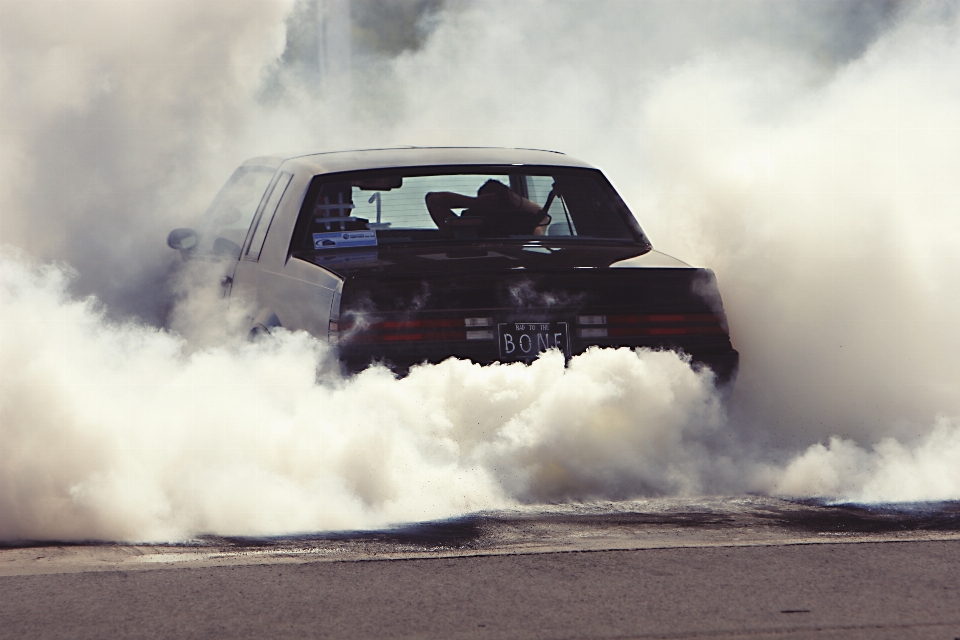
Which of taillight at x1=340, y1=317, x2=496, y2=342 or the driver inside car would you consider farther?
the driver inside car

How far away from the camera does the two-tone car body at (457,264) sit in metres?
5.45

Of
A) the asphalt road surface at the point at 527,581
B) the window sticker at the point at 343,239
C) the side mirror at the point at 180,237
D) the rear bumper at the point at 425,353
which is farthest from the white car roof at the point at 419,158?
the asphalt road surface at the point at 527,581

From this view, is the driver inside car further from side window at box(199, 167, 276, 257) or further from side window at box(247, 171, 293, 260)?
side window at box(199, 167, 276, 257)

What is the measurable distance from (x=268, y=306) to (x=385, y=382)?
100cm

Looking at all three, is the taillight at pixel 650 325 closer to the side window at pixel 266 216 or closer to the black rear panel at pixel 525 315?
the black rear panel at pixel 525 315

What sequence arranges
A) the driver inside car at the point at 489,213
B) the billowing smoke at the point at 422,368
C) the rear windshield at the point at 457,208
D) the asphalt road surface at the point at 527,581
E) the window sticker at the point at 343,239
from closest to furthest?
the asphalt road surface at the point at 527,581 → the billowing smoke at the point at 422,368 → the window sticker at the point at 343,239 → the rear windshield at the point at 457,208 → the driver inside car at the point at 489,213

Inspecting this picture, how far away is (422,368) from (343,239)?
1045mm

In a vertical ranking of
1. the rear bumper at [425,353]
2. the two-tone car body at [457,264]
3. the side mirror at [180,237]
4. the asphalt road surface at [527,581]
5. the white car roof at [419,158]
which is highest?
the white car roof at [419,158]

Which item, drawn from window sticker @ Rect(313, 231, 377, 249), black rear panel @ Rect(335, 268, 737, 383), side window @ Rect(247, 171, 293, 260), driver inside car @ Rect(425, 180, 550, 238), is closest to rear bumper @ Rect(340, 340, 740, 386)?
black rear panel @ Rect(335, 268, 737, 383)

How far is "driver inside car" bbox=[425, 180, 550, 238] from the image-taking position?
6473 mm

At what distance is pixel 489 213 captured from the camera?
258 inches

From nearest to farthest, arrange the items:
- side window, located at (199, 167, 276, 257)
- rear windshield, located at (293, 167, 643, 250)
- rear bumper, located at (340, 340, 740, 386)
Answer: rear bumper, located at (340, 340, 740, 386), rear windshield, located at (293, 167, 643, 250), side window, located at (199, 167, 276, 257)

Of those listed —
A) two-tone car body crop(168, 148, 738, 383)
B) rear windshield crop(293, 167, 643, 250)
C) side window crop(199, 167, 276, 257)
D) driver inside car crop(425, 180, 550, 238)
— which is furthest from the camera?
side window crop(199, 167, 276, 257)

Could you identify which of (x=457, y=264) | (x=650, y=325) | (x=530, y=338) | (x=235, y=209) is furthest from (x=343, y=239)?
(x=235, y=209)
